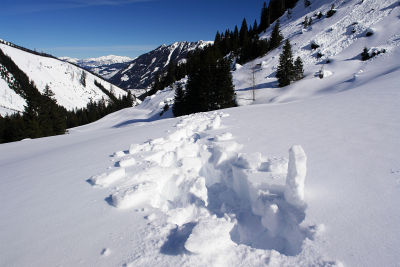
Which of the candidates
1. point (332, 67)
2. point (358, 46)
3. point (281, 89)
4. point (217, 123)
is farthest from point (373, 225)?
point (358, 46)

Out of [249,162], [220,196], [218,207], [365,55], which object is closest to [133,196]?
[218,207]

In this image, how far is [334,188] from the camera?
256cm

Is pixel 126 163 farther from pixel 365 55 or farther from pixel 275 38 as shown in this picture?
pixel 275 38

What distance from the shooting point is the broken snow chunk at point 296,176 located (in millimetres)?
2240

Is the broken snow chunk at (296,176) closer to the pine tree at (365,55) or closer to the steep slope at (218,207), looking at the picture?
the steep slope at (218,207)

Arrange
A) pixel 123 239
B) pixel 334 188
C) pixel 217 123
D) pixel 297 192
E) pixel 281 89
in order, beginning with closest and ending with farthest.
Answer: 1. pixel 123 239
2. pixel 297 192
3. pixel 334 188
4. pixel 217 123
5. pixel 281 89

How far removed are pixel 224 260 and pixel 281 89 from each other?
2771 centimetres

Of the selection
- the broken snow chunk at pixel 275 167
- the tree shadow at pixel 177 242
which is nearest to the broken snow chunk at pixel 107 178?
the tree shadow at pixel 177 242

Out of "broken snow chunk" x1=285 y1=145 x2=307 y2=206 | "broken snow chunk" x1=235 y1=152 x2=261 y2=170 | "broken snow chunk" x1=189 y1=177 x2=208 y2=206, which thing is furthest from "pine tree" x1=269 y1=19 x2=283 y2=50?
"broken snow chunk" x1=285 y1=145 x2=307 y2=206

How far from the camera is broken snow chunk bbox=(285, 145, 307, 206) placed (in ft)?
7.35

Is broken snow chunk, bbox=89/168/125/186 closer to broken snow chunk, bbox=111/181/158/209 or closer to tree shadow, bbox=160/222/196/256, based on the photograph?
broken snow chunk, bbox=111/181/158/209

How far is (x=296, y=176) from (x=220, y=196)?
4.56 feet

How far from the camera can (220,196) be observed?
3217mm

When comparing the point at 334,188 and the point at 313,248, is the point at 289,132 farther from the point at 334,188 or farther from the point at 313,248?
the point at 313,248
